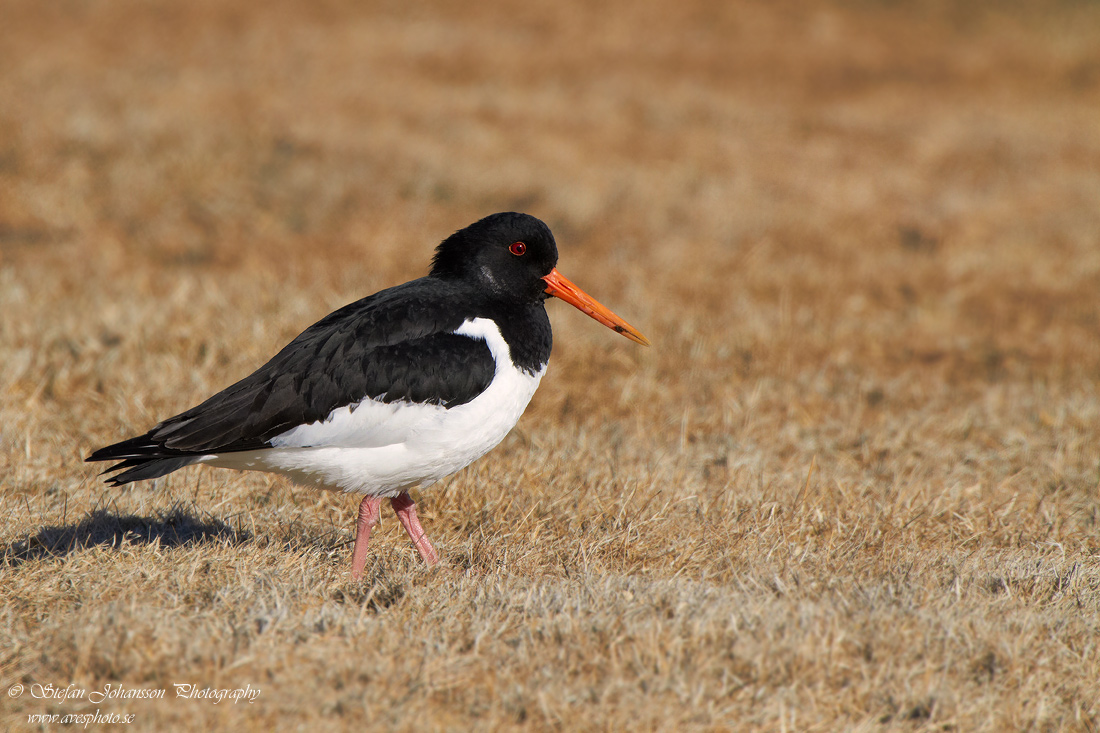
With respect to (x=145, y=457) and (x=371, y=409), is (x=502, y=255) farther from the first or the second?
(x=145, y=457)

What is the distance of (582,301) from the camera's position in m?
5.39

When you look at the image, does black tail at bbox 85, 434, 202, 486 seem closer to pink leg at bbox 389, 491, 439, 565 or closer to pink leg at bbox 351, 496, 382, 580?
pink leg at bbox 351, 496, 382, 580

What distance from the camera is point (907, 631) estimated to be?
372 cm

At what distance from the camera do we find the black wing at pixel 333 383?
439 centimetres

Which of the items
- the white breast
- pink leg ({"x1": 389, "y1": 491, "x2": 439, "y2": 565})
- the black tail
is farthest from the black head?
the black tail

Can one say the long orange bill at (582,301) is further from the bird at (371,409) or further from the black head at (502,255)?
the bird at (371,409)

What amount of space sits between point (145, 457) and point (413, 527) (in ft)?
4.00

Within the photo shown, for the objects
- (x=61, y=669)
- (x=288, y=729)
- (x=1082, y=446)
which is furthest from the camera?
(x=1082, y=446)

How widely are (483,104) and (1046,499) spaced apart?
10553mm

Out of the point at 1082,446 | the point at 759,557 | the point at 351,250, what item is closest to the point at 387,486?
the point at 759,557

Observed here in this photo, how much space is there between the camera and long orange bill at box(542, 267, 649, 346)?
5281mm

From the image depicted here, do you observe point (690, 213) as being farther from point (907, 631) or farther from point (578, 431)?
point (907, 631)

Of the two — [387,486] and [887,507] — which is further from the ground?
[387,486]

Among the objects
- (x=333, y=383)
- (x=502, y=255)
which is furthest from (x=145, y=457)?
(x=502, y=255)
